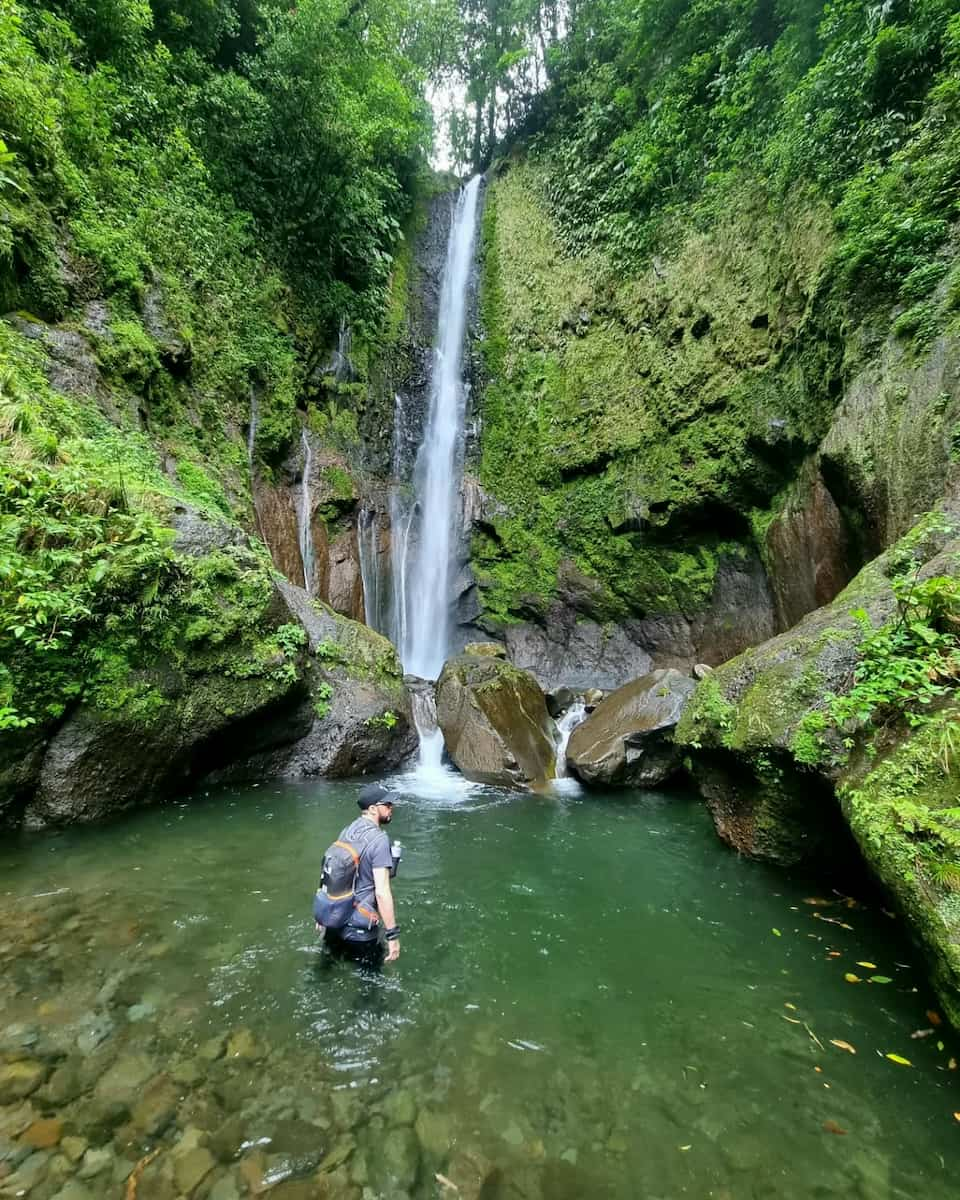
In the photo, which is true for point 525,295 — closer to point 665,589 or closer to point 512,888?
point 665,589

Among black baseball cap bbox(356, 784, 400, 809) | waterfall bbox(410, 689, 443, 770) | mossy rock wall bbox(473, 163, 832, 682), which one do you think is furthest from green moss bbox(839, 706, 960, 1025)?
mossy rock wall bbox(473, 163, 832, 682)

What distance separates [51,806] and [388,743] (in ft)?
14.8

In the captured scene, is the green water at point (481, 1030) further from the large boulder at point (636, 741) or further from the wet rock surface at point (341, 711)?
the large boulder at point (636, 741)

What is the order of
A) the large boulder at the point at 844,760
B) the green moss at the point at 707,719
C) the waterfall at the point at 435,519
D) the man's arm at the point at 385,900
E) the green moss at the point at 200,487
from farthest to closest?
the waterfall at the point at 435,519, the green moss at the point at 200,487, the green moss at the point at 707,719, the man's arm at the point at 385,900, the large boulder at the point at 844,760

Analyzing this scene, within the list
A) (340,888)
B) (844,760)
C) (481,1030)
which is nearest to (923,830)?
(844,760)

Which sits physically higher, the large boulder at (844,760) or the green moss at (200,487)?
the green moss at (200,487)

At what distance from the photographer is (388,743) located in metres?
9.18

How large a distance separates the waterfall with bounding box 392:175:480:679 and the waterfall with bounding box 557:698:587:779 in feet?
13.6

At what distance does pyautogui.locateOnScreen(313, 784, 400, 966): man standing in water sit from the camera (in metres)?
3.58

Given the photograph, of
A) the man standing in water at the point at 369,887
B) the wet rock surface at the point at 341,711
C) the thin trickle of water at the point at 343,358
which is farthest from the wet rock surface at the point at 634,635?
the man standing in water at the point at 369,887

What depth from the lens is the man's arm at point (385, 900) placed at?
3.48 meters

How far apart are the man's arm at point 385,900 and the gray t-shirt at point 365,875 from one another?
2.0 inches

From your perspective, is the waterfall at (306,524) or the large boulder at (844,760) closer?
the large boulder at (844,760)

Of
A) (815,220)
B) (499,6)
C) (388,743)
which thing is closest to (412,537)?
(388,743)
